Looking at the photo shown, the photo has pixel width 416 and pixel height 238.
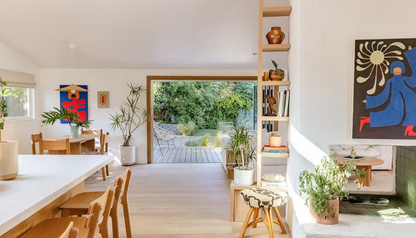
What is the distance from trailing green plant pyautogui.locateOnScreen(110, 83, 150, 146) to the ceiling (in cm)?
57

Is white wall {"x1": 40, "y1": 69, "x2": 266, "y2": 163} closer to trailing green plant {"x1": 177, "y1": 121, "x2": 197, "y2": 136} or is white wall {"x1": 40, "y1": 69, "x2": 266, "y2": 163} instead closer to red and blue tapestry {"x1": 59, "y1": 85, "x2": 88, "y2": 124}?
red and blue tapestry {"x1": 59, "y1": 85, "x2": 88, "y2": 124}

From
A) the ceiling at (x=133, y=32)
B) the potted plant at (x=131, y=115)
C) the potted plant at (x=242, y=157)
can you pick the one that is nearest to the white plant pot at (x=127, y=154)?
the potted plant at (x=131, y=115)

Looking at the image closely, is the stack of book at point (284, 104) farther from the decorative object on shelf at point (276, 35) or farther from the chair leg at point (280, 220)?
the chair leg at point (280, 220)

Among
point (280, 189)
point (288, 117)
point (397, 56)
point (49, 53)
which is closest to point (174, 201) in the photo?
point (280, 189)

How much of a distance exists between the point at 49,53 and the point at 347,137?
541 centimetres

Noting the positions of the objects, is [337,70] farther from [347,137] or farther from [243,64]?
[243,64]

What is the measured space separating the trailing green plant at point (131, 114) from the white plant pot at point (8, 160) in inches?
183

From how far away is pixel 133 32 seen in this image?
15.9ft

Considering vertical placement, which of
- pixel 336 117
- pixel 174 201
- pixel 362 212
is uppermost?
pixel 336 117

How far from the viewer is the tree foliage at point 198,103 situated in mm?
11102

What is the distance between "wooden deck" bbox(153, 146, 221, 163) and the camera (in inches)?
280

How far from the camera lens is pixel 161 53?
18.4 ft

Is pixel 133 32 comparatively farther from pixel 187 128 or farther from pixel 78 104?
pixel 187 128

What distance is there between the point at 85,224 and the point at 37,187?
370 millimetres
